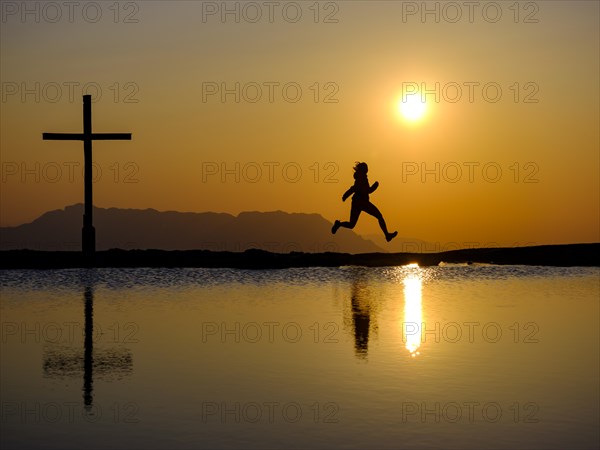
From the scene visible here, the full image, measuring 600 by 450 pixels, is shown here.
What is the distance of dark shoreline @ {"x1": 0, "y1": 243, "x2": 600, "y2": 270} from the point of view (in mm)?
26544

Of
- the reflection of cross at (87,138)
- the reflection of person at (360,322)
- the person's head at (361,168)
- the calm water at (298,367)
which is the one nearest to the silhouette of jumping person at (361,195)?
the person's head at (361,168)

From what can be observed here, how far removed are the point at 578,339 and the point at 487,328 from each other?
1.45 metres

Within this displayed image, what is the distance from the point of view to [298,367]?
1123 cm

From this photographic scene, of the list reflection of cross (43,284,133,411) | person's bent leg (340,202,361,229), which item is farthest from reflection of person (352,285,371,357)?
person's bent leg (340,202,361,229)

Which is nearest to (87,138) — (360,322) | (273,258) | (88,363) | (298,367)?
(273,258)

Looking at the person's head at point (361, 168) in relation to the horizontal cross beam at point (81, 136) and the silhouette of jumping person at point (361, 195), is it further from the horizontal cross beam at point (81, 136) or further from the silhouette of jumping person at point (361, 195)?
the horizontal cross beam at point (81, 136)

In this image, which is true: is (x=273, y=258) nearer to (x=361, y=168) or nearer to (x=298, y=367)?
(x=361, y=168)

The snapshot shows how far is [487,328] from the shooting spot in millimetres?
14734

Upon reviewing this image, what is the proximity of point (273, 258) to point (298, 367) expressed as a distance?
637 inches

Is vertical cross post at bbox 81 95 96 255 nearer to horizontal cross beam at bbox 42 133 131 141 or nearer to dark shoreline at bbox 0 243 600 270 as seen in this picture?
horizontal cross beam at bbox 42 133 131 141

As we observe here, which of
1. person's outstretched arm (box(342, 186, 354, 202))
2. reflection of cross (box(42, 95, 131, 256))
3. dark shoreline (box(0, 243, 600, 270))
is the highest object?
reflection of cross (box(42, 95, 131, 256))

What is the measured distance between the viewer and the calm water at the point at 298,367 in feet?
26.6

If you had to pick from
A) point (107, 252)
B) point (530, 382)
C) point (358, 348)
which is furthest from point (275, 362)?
point (107, 252)

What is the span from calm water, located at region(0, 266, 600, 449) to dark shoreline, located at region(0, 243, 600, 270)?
550 cm
